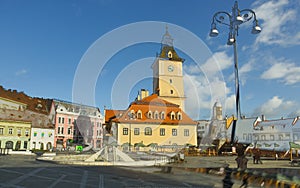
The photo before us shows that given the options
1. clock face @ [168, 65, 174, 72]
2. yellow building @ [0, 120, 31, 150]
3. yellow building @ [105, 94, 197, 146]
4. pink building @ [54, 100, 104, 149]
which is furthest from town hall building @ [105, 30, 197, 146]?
yellow building @ [0, 120, 31, 150]

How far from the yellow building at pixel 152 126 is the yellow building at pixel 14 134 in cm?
1725

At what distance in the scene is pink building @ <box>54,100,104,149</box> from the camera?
66.5 meters

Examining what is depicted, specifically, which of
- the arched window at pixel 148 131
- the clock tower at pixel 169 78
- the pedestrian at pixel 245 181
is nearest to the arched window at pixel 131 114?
the arched window at pixel 148 131

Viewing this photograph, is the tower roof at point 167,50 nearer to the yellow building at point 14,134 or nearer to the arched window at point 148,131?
the arched window at point 148,131

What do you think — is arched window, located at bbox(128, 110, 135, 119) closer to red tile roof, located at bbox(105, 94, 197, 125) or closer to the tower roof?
red tile roof, located at bbox(105, 94, 197, 125)

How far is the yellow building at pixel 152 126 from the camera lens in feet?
163

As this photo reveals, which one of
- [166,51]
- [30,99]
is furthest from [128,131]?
[30,99]

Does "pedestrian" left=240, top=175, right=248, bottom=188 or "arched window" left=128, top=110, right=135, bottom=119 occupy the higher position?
"arched window" left=128, top=110, right=135, bottom=119

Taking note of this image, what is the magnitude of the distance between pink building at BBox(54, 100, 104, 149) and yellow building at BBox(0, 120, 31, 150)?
370 inches

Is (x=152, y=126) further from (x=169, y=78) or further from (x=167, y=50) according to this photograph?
(x=167, y=50)

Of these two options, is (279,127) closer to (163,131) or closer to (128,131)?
(163,131)

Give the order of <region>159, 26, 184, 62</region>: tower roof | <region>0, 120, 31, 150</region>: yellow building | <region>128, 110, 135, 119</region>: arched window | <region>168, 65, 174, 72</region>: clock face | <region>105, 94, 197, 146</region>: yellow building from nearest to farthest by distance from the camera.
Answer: <region>105, 94, 197, 146</region>: yellow building → <region>128, 110, 135, 119</region>: arched window → <region>0, 120, 31, 150</region>: yellow building → <region>168, 65, 174, 72</region>: clock face → <region>159, 26, 184, 62</region>: tower roof

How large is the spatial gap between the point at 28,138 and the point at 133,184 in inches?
2011

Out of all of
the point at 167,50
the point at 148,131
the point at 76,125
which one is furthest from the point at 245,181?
the point at 76,125
